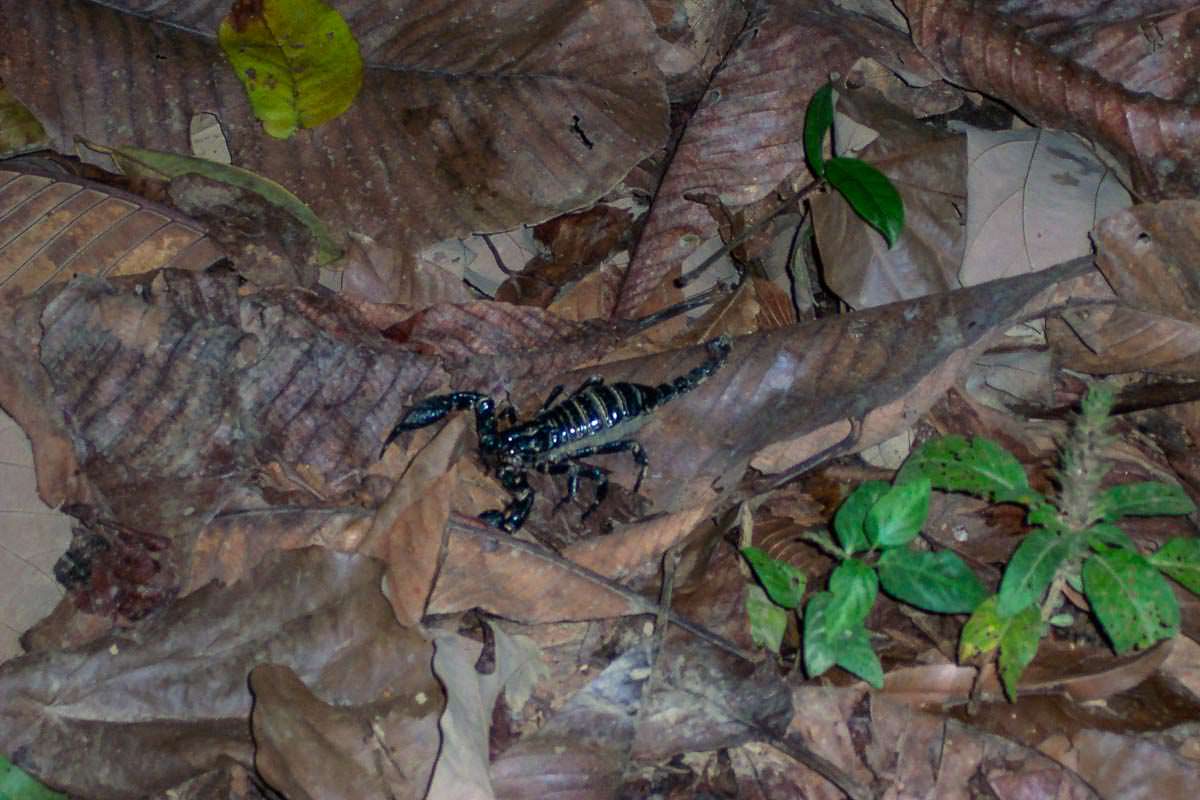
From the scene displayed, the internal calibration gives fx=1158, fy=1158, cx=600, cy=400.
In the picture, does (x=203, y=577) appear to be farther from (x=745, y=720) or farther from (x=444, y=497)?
(x=745, y=720)

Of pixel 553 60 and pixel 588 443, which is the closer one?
pixel 588 443

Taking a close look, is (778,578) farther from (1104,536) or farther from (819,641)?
(1104,536)

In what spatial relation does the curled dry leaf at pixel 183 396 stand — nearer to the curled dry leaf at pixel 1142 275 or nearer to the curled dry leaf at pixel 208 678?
the curled dry leaf at pixel 208 678

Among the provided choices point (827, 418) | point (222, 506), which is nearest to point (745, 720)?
point (827, 418)

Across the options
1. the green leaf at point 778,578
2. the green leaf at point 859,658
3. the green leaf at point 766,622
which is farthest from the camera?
the green leaf at point 766,622

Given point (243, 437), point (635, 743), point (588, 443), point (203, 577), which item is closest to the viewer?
point (635, 743)

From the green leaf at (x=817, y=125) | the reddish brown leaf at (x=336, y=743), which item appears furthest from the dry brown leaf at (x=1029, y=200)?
the reddish brown leaf at (x=336, y=743)

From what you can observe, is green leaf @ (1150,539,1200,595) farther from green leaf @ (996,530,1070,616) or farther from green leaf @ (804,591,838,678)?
green leaf @ (804,591,838,678)

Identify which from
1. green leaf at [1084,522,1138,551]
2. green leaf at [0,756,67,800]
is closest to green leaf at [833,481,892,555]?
green leaf at [1084,522,1138,551]
